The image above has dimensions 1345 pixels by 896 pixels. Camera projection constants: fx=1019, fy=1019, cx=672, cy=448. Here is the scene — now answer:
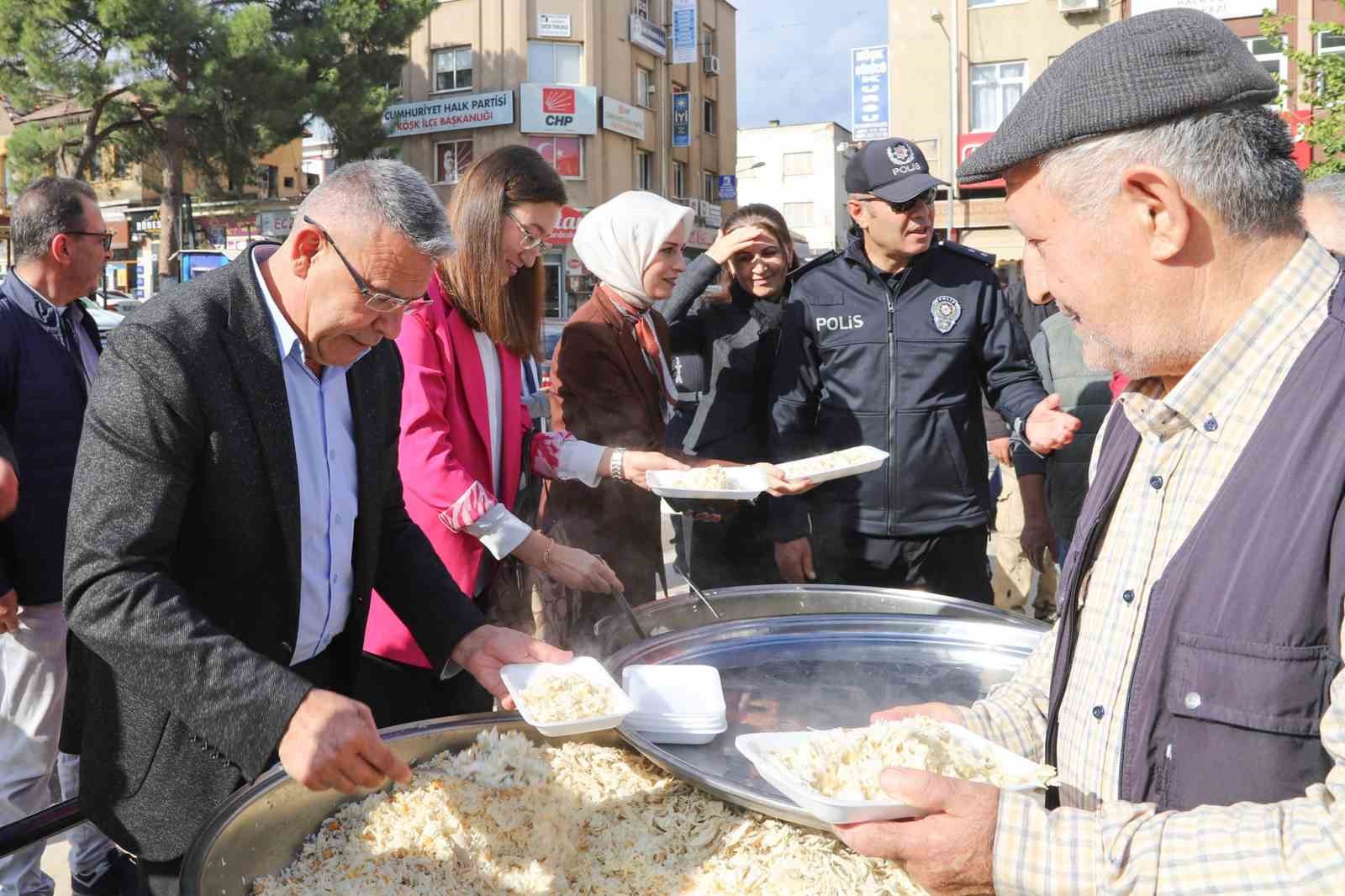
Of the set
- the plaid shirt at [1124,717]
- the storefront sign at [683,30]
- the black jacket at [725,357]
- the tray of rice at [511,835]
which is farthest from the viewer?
the storefront sign at [683,30]

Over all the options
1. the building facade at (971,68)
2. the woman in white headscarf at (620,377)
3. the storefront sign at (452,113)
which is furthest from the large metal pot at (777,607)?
the storefront sign at (452,113)

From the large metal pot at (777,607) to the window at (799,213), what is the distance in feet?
161

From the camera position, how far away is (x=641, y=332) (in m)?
3.71

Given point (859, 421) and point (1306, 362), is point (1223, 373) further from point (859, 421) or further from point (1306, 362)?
point (859, 421)

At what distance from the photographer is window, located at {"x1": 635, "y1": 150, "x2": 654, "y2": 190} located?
30859 mm

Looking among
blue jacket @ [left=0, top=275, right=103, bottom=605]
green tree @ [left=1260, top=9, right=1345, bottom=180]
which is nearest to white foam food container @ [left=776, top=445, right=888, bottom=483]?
blue jacket @ [left=0, top=275, right=103, bottom=605]

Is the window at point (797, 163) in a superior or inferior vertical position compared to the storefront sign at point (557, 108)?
superior

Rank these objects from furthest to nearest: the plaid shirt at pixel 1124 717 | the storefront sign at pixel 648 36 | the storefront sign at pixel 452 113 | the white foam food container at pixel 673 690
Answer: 1. the storefront sign at pixel 648 36
2. the storefront sign at pixel 452 113
3. the white foam food container at pixel 673 690
4. the plaid shirt at pixel 1124 717

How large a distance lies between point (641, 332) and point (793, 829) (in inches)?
92.4

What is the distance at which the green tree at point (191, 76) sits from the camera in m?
21.0

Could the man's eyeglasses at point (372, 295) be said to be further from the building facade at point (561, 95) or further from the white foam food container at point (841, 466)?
the building facade at point (561, 95)

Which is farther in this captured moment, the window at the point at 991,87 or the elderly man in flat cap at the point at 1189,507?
the window at the point at 991,87

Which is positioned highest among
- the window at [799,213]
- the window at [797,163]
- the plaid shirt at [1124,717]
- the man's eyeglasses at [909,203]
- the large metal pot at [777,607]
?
the window at [797,163]

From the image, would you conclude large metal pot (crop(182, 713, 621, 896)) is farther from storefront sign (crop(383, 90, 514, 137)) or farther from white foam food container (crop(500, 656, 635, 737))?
storefront sign (crop(383, 90, 514, 137))
